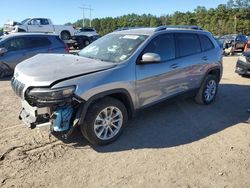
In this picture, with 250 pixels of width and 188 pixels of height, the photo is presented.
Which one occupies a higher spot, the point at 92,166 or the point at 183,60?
the point at 183,60

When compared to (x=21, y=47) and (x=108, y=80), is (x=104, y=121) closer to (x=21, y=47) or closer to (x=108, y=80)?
(x=108, y=80)

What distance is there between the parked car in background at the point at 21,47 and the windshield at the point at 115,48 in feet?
17.7

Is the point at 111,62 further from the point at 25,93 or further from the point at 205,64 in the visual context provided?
the point at 205,64

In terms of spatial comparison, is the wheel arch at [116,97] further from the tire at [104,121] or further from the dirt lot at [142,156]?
the dirt lot at [142,156]

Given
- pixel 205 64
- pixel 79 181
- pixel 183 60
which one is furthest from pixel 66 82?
pixel 205 64

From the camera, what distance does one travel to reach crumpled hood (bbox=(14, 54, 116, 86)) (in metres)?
4.01

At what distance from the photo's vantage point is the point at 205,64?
21.4 feet

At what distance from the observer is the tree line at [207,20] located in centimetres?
7681

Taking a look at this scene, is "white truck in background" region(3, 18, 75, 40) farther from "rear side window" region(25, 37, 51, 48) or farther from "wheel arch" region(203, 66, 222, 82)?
"wheel arch" region(203, 66, 222, 82)

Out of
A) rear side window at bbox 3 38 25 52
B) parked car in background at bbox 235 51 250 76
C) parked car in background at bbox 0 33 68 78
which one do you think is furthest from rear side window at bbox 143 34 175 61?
rear side window at bbox 3 38 25 52

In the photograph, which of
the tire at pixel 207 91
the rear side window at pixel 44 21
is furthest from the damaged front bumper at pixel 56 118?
the rear side window at pixel 44 21

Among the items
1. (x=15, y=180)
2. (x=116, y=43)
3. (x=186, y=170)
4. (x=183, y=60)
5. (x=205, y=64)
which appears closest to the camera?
(x=15, y=180)

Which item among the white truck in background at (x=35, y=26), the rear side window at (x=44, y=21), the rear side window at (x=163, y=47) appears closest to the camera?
the rear side window at (x=163, y=47)

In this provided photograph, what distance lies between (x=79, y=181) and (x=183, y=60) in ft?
10.8
